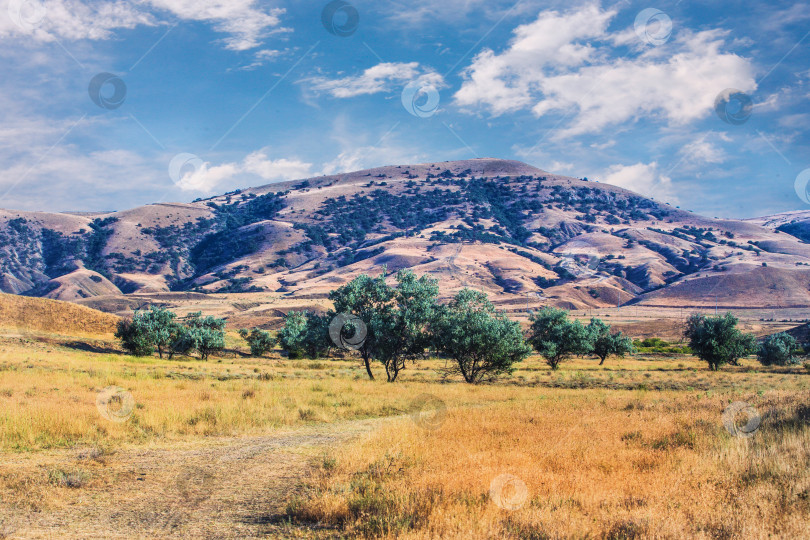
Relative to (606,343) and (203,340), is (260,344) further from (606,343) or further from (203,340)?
(606,343)

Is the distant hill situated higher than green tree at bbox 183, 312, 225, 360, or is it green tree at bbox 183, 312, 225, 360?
the distant hill

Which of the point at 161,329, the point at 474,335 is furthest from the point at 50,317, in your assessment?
the point at 474,335

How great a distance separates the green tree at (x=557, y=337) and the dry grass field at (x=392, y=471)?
32.9 meters

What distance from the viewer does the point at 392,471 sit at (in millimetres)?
9500

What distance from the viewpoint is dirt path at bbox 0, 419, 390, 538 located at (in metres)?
6.96

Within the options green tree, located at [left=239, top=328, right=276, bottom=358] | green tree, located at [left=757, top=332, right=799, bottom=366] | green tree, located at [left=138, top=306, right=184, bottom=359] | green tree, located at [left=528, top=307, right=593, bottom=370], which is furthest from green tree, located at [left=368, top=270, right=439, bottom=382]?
green tree, located at [left=757, top=332, right=799, bottom=366]

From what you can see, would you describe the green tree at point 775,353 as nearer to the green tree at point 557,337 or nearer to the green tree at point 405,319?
the green tree at point 557,337

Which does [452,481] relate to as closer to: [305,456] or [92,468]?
[305,456]

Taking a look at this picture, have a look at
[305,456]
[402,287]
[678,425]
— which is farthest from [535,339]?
[305,456]

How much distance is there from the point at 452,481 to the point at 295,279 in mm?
175157

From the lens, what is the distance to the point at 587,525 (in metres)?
6.76

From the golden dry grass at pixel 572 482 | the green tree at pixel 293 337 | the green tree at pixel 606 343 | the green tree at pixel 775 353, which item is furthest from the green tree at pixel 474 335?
the green tree at pixel 775 353

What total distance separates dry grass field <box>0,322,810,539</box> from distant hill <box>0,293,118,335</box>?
48.2m

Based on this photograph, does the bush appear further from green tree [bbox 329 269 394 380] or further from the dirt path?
the dirt path
